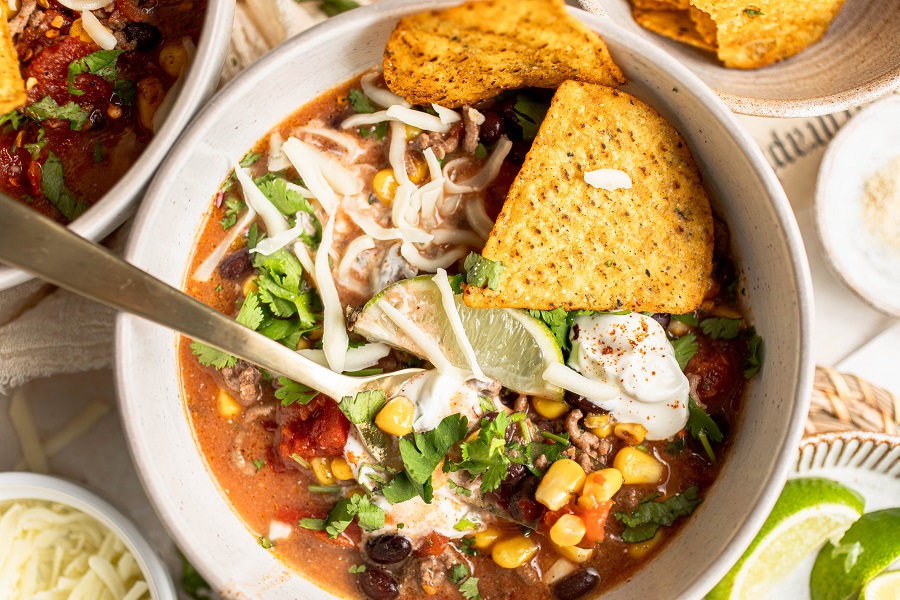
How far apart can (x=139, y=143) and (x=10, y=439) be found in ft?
6.03

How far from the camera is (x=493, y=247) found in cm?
332

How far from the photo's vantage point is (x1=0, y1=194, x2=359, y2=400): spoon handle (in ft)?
8.39

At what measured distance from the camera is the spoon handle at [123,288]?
2.56 m

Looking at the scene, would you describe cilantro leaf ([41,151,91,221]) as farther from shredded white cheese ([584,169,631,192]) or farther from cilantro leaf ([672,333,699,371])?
cilantro leaf ([672,333,699,371])

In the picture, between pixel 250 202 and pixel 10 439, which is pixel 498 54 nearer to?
pixel 250 202

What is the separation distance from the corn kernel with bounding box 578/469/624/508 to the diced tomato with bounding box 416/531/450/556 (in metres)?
0.65

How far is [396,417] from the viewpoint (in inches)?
133

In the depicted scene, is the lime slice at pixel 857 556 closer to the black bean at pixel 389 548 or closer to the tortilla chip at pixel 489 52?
the black bean at pixel 389 548

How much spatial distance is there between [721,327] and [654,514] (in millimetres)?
913

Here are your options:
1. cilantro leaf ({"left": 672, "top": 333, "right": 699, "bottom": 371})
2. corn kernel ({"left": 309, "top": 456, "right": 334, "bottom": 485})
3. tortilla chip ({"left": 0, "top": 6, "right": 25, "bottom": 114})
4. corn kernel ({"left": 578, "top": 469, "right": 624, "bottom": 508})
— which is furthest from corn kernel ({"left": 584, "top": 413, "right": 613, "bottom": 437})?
tortilla chip ({"left": 0, "top": 6, "right": 25, "bottom": 114})

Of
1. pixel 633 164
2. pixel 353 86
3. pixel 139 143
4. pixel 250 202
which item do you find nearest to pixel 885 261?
pixel 633 164

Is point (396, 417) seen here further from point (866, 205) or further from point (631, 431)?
point (866, 205)

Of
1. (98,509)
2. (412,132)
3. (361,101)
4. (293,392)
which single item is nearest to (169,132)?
(361,101)

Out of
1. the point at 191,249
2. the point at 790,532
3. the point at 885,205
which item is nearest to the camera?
the point at 191,249
